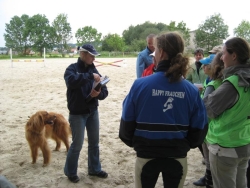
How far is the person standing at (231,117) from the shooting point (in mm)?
2027

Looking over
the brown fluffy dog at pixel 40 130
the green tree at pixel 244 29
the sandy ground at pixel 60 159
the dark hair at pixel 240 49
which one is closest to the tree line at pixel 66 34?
the green tree at pixel 244 29

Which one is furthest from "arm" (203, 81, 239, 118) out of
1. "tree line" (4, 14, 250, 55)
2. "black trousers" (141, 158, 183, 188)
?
"tree line" (4, 14, 250, 55)

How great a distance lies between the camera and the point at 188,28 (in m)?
58.8

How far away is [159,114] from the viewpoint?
5.66ft

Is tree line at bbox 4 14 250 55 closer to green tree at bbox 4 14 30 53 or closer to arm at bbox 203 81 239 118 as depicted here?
green tree at bbox 4 14 30 53

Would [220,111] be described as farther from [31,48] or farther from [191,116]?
[31,48]

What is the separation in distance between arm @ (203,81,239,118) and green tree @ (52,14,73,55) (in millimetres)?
71834

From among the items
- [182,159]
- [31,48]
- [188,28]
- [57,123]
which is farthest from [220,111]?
[31,48]

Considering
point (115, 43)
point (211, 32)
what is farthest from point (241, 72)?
point (115, 43)

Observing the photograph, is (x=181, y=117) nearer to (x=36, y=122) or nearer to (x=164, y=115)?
(x=164, y=115)

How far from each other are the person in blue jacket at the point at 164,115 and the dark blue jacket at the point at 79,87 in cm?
142

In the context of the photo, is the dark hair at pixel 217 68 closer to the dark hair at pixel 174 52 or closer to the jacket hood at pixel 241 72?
the jacket hood at pixel 241 72

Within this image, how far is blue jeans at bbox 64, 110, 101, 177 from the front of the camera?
10.7ft

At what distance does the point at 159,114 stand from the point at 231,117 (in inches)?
29.4
